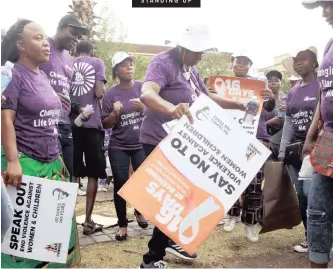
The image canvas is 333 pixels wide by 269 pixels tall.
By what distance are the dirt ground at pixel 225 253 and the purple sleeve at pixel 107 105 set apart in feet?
4.26

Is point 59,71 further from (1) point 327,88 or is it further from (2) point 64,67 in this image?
(1) point 327,88

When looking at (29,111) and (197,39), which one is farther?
(197,39)

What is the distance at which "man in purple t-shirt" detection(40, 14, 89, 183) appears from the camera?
10.9 ft

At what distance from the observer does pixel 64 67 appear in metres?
3.48

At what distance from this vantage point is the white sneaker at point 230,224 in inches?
170

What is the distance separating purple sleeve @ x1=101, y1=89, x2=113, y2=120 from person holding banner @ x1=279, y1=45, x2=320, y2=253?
1785 mm

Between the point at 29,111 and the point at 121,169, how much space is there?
5.16 feet

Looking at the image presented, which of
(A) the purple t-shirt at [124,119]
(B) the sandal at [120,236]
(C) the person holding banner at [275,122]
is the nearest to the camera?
(B) the sandal at [120,236]

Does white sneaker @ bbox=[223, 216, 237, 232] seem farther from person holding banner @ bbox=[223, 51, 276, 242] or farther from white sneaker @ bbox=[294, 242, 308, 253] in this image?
white sneaker @ bbox=[294, 242, 308, 253]

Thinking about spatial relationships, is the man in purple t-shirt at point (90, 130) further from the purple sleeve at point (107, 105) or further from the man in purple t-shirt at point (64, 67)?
the man in purple t-shirt at point (64, 67)

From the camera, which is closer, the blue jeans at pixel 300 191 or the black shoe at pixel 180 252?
the black shoe at pixel 180 252

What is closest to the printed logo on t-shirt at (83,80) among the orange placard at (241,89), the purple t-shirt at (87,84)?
the purple t-shirt at (87,84)

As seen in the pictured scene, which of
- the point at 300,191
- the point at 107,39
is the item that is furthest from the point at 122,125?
the point at 107,39

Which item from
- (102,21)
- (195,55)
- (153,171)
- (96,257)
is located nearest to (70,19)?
(195,55)
